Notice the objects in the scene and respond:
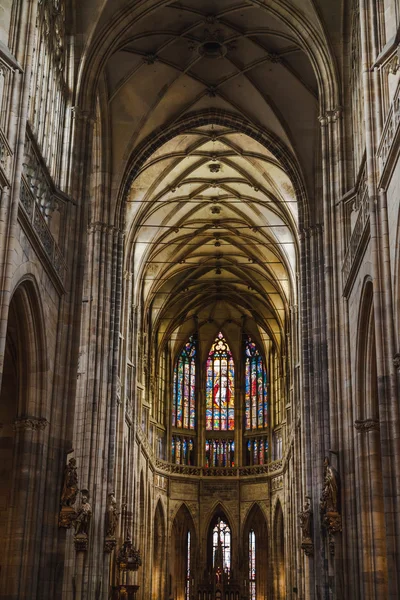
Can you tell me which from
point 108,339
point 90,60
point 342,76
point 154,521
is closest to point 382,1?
point 342,76

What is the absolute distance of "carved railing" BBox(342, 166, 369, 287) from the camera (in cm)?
1980

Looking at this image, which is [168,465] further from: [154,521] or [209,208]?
[209,208]

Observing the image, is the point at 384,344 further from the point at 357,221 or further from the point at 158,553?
the point at 158,553

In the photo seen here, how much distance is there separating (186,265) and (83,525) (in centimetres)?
2171

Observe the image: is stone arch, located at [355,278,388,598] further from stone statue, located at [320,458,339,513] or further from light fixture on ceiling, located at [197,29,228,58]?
light fixture on ceiling, located at [197,29,228,58]

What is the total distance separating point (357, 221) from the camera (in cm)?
2080

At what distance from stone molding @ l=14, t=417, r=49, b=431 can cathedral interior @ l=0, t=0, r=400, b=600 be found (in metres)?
0.10

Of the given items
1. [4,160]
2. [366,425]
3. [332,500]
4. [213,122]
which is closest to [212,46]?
[213,122]

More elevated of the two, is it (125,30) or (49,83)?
(125,30)

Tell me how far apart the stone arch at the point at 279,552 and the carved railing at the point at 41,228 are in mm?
29601

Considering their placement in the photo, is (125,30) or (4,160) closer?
(4,160)

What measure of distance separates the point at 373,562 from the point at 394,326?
5.97 metres

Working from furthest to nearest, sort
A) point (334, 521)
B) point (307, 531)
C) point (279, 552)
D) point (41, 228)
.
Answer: point (279, 552), point (307, 531), point (334, 521), point (41, 228)

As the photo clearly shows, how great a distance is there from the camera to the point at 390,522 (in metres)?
15.1
